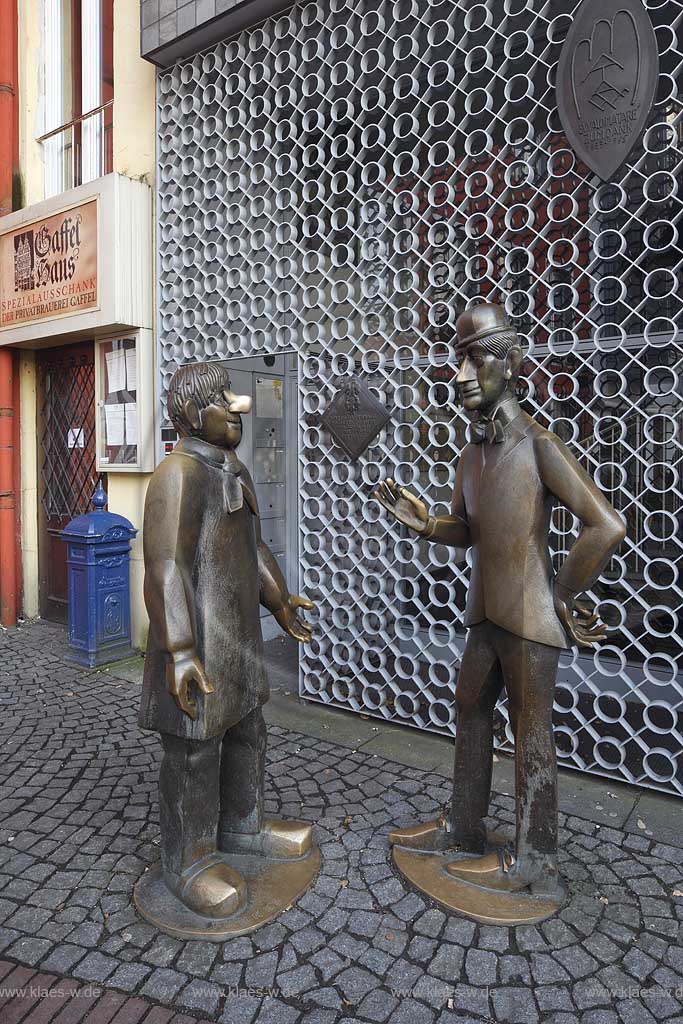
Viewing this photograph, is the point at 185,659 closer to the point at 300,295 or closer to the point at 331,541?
the point at 331,541

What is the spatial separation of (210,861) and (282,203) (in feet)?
14.2

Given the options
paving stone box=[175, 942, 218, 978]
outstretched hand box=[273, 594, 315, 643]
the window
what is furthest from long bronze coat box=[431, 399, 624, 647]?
the window

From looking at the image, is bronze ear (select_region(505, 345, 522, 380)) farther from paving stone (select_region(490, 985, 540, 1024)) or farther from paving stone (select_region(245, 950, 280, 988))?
paving stone (select_region(245, 950, 280, 988))

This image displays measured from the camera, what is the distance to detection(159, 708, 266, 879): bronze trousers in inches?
102

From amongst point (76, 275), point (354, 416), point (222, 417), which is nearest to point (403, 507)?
point (222, 417)

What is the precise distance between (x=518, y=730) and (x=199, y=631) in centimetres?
127

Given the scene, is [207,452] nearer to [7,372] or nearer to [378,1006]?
[378,1006]

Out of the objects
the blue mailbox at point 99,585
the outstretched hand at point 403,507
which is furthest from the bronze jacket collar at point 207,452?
the blue mailbox at point 99,585

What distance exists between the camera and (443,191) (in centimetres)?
455

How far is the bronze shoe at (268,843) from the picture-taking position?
295 centimetres

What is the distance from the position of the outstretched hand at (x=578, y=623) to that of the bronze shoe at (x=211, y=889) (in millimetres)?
1583

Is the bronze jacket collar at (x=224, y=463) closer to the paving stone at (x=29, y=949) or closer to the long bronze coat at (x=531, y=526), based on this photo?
the long bronze coat at (x=531, y=526)

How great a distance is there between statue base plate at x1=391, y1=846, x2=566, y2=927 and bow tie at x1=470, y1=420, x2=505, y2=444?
1.75 meters

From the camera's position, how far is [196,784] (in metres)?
2.59
